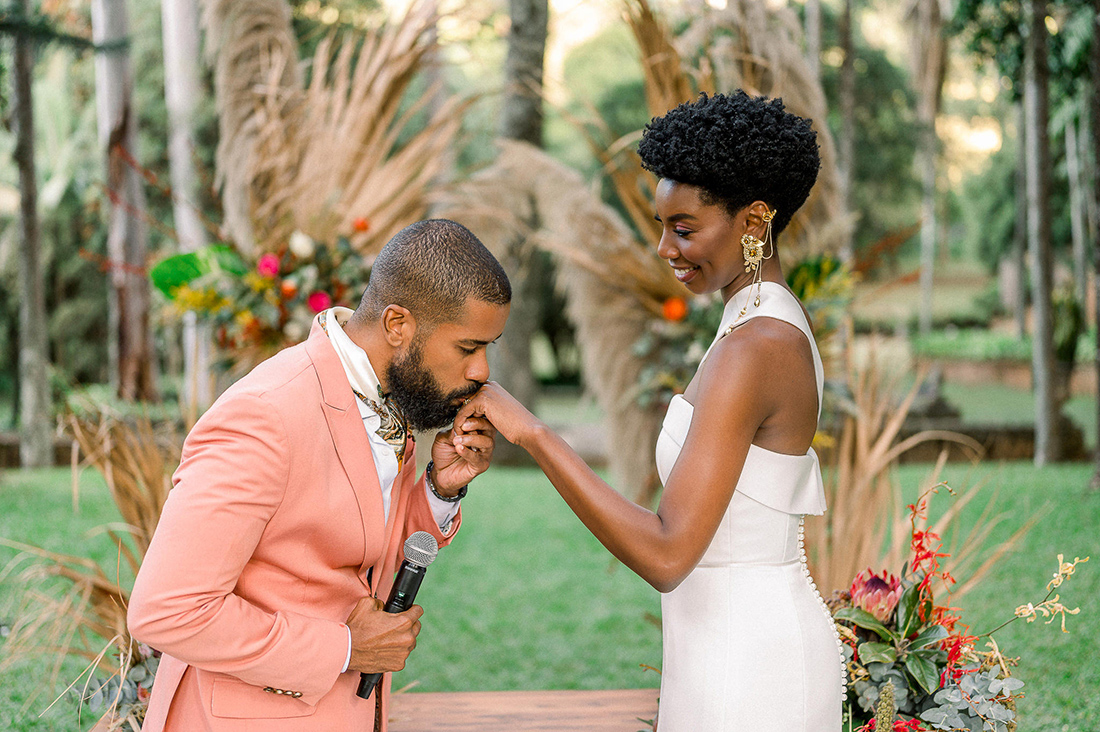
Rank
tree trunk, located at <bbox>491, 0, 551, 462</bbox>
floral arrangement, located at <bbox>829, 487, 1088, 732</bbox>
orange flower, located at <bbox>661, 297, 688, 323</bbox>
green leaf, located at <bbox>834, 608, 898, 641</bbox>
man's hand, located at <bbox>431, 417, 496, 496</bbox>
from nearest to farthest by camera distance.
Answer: man's hand, located at <bbox>431, 417, 496, 496</bbox> < floral arrangement, located at <bbox>829, 487, 1088, 732</bbox> < green leaf, located at <bbox>834, 608, 898, 641</bbox> < orange flower, located at <bbox>661, 297, 688, 323</bbox> < tree trunk, located at <bbox>491, 0, 551, 462</bbox>

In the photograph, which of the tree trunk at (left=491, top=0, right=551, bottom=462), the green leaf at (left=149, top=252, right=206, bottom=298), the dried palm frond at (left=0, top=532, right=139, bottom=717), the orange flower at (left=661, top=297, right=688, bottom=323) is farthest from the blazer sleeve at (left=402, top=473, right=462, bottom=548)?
the tree trunk at (left=491, top=0, right=551, bottom=462)

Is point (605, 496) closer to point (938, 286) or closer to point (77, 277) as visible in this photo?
point (77, 277)

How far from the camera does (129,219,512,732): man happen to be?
166 cm

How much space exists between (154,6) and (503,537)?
42.4 ft

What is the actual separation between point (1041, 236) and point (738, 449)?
9627 mm

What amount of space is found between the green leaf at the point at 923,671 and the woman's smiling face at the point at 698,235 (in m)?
1.21

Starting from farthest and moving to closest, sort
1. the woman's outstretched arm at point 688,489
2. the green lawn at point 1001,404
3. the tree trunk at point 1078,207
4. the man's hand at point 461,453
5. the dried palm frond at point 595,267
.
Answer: the tree trunk at point 1078,207 < the green lawn at point 1001,404 < the dried palm frond at point 595,267 < the man's hand at point 461,453 < the woman's outstretched arm at point 688,489

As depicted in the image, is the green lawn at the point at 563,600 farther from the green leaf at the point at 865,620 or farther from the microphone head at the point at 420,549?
the microphone head at the point at 420,549

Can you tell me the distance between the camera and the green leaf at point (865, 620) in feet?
8.33

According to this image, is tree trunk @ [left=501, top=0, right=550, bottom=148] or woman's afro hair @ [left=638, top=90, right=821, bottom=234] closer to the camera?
woman's afro hair @ [left=638, top=90, right=821, bottom=234]

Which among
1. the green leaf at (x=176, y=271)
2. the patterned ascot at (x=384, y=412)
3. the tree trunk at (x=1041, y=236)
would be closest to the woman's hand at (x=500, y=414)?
the patterned ascot at (x=384, y=412)

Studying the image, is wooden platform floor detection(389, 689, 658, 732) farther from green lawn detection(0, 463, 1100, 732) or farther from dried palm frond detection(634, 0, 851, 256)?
dried palm frond detection(634, 0, 851, 256)

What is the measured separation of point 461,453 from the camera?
7.04 feet

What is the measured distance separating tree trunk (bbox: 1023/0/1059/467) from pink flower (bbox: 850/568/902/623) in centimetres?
764
